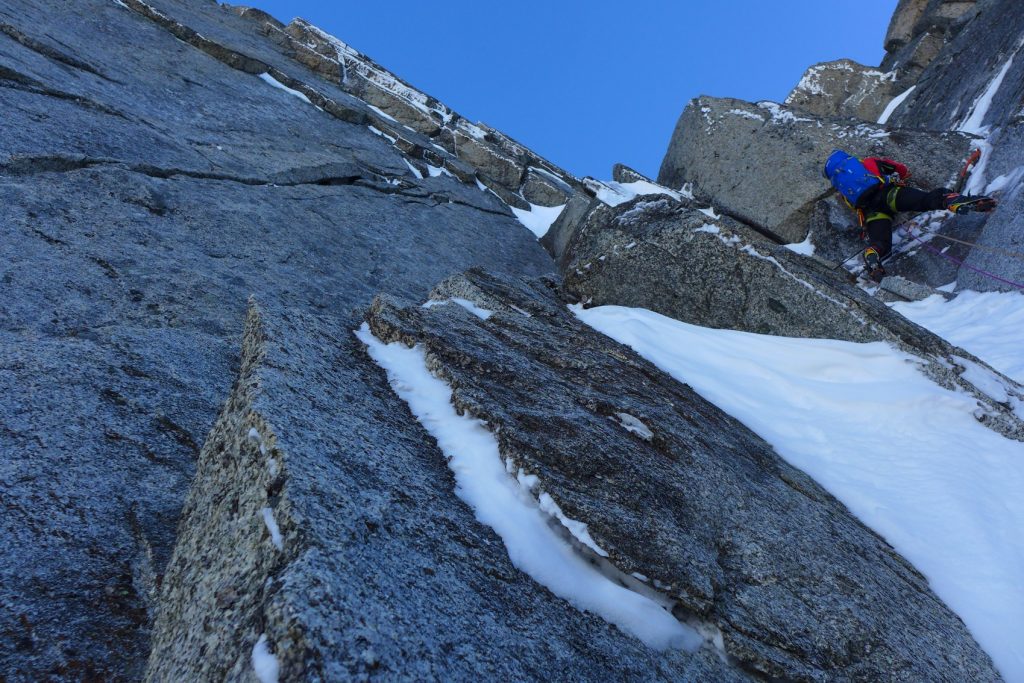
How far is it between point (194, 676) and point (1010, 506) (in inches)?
217

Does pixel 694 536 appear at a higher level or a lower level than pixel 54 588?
higher

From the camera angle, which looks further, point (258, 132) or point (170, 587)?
point (258, 132)

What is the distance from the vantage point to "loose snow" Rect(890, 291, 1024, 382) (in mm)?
7824

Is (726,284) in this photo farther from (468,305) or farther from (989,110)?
(989,110)

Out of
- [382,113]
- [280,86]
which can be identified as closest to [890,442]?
[280,86]

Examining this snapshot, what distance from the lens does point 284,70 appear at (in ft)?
53.6

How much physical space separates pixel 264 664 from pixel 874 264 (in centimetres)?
1275

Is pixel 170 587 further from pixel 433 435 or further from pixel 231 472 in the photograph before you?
pixel 433 435

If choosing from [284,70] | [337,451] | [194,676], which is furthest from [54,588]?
[284,70]

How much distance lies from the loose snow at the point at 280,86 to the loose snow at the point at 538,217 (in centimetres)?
612

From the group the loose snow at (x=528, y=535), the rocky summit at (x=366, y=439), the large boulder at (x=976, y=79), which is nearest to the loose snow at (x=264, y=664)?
the rocky summit at (x=366, y=439)

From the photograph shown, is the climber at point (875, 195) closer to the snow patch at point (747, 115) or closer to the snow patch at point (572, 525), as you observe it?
the snow patch at point (747, 115)

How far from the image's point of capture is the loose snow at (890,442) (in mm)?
3961

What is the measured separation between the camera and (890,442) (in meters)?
5.25
